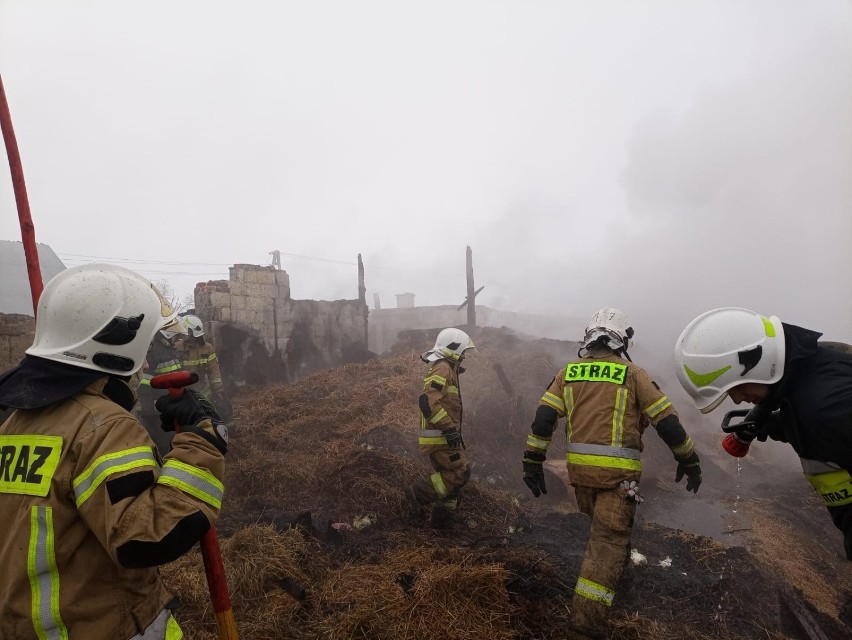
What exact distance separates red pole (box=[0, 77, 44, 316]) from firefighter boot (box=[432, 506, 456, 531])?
3.89m

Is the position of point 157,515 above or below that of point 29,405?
below

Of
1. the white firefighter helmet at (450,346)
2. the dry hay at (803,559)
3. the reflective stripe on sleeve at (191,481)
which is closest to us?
the reflective stripe on sleeve at (191,481)

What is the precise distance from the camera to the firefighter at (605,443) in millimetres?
3037

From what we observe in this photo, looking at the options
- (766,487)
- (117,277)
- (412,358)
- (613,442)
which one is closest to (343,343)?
(412,358)

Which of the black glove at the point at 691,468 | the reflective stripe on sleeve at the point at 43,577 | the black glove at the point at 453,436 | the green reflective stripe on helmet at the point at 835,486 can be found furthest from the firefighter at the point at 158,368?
the green reflective stripe on helmet at the point at 835,486

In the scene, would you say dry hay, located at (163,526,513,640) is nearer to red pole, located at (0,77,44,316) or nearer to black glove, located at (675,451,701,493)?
black glove, located at (675,451,701,493)

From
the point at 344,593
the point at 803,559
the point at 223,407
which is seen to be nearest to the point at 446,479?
the point at 344,593

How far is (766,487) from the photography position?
7344 mm

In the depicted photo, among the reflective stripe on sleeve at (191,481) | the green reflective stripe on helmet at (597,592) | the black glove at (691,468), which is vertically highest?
the reflective stripe on sleeve at (191,481)

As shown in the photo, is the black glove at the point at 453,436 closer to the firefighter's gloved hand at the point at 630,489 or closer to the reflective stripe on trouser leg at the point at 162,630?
the firefighter's gloved hand at the point at 630,489

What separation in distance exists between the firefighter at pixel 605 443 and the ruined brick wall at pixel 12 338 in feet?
23.2

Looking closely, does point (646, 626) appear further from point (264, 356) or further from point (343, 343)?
point (343, 343)

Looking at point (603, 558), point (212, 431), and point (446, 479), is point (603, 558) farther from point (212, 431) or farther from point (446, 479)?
point (212, 431)

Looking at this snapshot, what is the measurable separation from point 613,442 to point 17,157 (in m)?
3.78
